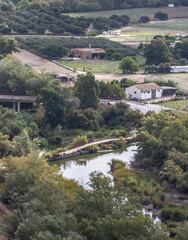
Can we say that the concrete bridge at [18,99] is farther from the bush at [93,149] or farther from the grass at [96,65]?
the grass at [96,65]

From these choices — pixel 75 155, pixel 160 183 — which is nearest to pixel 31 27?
pixel 75 155

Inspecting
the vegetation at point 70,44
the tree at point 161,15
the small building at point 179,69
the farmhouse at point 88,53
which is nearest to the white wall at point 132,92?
the small building at point 179,69

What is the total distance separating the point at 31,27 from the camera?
99.9 meters

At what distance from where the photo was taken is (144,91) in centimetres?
6112

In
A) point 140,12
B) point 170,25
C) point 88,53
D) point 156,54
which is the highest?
point 140,12

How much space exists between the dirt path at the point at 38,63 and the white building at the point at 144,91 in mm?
13450

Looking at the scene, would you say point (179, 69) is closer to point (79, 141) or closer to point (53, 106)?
point (53, 106)

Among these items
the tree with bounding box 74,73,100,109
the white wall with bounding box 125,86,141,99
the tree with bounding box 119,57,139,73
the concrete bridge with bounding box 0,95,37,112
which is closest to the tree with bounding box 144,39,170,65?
the tree with bounding box 119,57,139,73

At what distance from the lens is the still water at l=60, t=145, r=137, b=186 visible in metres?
39.6

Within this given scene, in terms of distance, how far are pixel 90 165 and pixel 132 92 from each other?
833 inches

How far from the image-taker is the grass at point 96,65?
250 ft

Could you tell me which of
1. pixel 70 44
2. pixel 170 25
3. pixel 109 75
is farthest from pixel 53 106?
pixel 170 25

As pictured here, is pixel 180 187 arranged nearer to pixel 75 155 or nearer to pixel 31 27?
pixel 75 155

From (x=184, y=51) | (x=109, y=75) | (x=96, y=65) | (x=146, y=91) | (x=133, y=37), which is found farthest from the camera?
(x=133, y=37)
